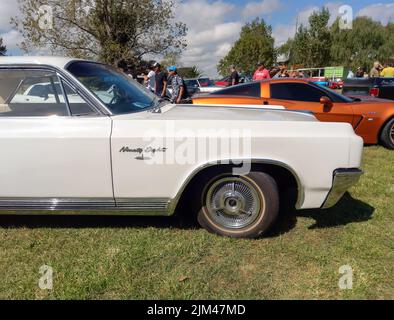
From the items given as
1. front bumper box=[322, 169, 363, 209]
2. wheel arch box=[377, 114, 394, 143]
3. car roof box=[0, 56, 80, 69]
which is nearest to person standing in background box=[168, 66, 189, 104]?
wheel arch box=[377, 114, 394, 143]

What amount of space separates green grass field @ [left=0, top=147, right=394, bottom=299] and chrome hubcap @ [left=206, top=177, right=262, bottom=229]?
216mm

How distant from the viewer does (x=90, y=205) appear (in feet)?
10.1

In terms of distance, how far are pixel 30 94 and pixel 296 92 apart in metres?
4.48

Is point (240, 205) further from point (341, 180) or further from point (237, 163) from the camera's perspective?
point (341, 180)

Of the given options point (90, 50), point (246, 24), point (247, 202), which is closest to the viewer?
point (247, 202)

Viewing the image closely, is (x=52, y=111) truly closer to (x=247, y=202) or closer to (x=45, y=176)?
(x=45, y=176)

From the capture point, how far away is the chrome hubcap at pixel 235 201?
10.2 feet

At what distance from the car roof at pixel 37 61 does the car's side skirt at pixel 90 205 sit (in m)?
1.18

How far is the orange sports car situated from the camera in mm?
6117

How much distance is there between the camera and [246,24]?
5669 cm

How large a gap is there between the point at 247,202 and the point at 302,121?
0.86m

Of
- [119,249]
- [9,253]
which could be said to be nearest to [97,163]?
[119,249]

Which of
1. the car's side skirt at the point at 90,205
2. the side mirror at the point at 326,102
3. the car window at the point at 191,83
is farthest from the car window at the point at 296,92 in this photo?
the car window at the point at 191,83

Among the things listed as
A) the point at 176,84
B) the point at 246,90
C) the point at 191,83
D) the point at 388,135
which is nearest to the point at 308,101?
the point at 246,90
